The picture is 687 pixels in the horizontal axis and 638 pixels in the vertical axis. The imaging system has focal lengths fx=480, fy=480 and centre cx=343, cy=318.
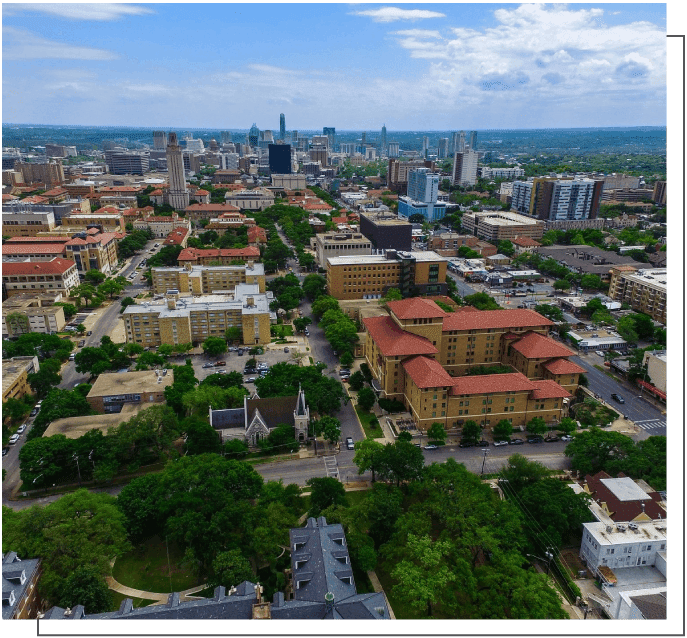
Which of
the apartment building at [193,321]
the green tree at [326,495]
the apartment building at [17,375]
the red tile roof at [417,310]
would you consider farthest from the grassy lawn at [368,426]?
the apartment building at [17,375]

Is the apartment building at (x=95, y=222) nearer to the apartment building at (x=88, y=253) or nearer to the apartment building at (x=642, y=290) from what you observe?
the apartment building at (x=88, y=253)

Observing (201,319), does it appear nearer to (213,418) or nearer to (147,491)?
(213,418)

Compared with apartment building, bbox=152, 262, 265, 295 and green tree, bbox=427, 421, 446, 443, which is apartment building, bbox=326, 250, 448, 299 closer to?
apartment building, bbox=152, 262, 265, 295

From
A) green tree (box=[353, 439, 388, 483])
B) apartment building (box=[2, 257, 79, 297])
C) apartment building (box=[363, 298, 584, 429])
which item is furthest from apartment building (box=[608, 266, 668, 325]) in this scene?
apartment building (box=[2, 257, 79, 297])

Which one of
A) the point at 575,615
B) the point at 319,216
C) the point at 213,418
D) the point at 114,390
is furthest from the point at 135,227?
the point at 575,615

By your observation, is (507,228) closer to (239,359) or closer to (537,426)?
(239,359)

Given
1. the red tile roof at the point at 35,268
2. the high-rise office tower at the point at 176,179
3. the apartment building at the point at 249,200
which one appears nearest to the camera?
the red tile roof at the point at 35,268

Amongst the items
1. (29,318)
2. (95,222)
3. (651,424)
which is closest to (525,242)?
(651,424)
